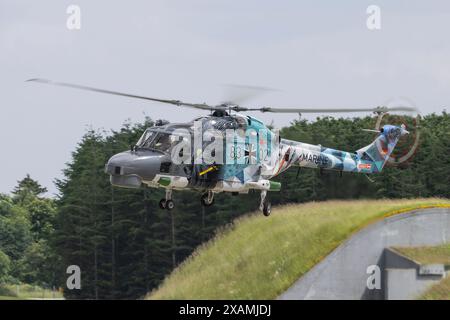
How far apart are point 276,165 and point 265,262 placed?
45.1 ft

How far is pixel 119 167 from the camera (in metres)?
44.7

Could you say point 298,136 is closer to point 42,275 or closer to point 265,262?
point 265,262

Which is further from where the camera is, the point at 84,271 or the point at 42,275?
the point at 42,275

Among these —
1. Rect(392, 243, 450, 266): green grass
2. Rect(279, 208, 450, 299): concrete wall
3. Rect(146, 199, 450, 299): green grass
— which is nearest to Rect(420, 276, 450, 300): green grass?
Rect(392, 243, 450, 266): green grass

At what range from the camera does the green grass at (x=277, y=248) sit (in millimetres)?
60062

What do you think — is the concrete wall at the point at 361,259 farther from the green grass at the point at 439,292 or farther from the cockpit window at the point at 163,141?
the cockpit window at the point at 163,141

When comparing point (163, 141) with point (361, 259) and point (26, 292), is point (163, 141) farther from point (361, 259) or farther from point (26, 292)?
point (26, 292)

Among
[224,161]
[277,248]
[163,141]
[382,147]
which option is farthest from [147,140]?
[277,248]

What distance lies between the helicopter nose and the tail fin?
638 inches

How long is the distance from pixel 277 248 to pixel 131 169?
21451 mm

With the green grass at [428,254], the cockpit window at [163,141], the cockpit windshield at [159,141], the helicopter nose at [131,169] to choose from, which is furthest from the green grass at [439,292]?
the helicopter nose at [131,169]

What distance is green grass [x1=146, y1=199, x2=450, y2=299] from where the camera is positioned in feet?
197

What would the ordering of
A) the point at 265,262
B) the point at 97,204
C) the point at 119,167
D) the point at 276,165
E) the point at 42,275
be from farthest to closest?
the point at 42,275 < the point at 97,204 < the point at 265,262 < the point at 276,165 < the point at 119,167
